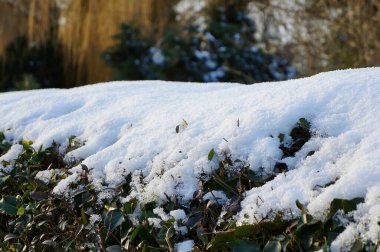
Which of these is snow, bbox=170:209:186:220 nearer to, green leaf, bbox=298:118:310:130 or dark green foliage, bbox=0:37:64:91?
green leaf, bbox=298:118:310:130

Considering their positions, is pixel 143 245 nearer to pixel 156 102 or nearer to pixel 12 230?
pixel 12 230

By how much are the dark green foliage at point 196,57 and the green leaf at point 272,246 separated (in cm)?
510

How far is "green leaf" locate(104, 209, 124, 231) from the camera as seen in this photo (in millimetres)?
1597

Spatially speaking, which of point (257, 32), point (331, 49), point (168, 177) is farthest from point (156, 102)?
point (257, 32)

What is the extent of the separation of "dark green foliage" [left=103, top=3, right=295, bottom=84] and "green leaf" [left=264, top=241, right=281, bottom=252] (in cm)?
510

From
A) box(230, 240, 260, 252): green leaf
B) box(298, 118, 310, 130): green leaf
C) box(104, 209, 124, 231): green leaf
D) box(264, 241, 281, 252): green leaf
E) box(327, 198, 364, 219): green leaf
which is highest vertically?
box(298, 118, 310, 130): green leaf

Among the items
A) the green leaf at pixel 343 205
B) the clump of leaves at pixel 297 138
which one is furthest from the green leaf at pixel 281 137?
the green leaf at pixel 343 205

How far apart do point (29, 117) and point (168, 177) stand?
1.12 m

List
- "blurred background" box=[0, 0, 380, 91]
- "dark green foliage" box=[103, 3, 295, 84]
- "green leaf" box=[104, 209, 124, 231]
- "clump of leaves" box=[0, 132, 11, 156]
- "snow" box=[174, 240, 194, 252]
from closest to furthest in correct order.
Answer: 1. "snow" box=[174, 240, 194, 252]
2. "green leaf" box=[104, 209, 124, 231]
3. "clump of leaves" box=[0, 132, 11, 156]
4. "blurred background" box=[0, 0, 380, 91]
5. "dark green foliage" box=[103, 3, 295, 84]

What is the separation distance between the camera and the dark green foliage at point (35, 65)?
26.0ft

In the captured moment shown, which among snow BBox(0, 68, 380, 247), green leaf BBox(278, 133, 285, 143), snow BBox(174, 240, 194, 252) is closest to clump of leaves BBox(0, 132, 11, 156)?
snow BBox(0, 68, 380, 247)

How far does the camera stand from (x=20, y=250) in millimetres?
1766

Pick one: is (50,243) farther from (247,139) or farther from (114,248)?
(247,139)

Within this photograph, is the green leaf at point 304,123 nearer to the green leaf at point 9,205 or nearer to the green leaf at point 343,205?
the green leaf at point 343,205
